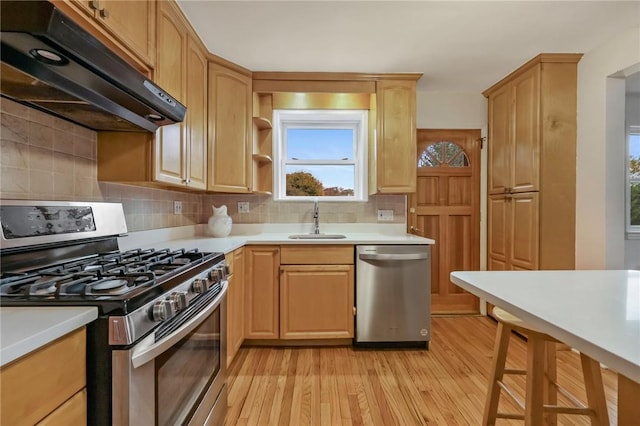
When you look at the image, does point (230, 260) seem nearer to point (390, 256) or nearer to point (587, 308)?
point (390, 256)

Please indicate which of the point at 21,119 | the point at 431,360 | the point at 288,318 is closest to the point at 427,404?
the point at 431,360

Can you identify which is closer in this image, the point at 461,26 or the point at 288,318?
the point at 461,26

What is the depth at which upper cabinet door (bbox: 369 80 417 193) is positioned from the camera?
268cm

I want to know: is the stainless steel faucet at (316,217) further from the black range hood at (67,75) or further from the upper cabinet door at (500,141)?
the upper cabinet door at (500,141)

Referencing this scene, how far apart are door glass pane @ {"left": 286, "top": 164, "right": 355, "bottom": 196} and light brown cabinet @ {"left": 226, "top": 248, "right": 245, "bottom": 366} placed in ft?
3.37

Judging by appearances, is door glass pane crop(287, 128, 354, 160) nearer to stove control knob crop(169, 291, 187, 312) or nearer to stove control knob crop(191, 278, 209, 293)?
stove control knob crop(191, 278, 209, 293)

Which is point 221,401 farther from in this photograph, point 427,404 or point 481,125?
point 481,125

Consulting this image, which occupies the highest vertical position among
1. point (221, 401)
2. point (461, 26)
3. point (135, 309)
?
point (461, 26)

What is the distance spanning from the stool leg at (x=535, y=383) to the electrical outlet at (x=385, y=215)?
6.37 feet

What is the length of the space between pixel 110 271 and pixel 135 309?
1.12 ft

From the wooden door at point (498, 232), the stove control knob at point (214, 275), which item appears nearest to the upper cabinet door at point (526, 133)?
the wooden door at point (498, 232)

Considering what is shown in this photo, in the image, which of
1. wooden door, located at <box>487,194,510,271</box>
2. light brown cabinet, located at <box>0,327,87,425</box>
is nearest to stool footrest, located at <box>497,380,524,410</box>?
light brown cabinet, located at <box>0,327,87,425</box>

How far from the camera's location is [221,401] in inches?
58.6

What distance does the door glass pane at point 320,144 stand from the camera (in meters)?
3.10
